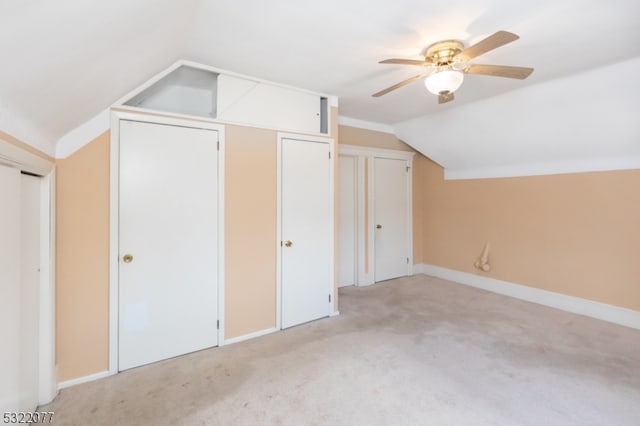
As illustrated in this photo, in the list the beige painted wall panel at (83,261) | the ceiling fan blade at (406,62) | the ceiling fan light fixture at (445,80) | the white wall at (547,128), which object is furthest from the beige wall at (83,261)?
the white wall at (547,128)

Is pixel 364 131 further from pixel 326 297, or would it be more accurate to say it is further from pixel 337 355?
pixel 337 355

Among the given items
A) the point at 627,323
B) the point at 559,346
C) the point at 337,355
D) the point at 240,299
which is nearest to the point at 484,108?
the point at 559,346

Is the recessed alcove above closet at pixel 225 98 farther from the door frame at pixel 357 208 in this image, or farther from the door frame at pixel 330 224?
the door frame at pixel 357 208

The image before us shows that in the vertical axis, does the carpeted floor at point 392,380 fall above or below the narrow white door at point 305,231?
below

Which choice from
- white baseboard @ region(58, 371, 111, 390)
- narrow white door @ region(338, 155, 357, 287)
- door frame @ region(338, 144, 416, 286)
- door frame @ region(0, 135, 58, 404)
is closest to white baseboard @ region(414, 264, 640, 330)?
door frame @ region(338, 144, 416, 286)

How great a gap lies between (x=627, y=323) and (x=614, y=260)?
2.19 feet

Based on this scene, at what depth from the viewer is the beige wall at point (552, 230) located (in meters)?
3.16

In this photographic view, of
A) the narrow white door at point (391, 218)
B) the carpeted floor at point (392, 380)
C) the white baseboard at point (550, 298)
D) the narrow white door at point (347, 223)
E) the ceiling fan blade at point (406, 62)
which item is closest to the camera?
the carpeted floor at point (392, 380)

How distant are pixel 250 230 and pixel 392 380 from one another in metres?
1.76

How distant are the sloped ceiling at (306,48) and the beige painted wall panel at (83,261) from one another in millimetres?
240

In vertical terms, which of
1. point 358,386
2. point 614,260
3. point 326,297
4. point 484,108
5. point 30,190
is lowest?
point 358,386

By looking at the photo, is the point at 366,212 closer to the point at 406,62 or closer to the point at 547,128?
the point at 547,128

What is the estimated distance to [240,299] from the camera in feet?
9.05

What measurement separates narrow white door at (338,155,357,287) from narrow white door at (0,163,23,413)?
3.42 meters
